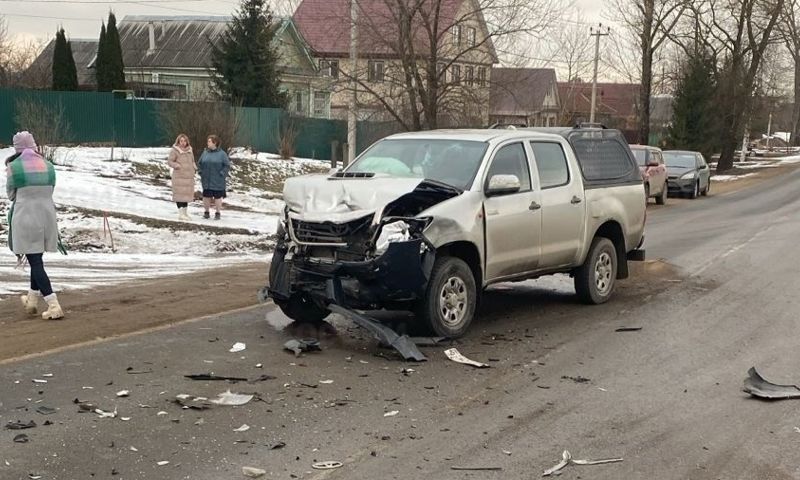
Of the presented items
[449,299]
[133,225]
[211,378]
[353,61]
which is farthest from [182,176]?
[211,378]

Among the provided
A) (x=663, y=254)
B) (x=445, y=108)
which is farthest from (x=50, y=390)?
(x=445, y=108)

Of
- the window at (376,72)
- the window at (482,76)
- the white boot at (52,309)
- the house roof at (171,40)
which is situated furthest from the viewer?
the house roof at (171,40)

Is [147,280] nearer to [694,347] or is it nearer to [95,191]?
[694,347]

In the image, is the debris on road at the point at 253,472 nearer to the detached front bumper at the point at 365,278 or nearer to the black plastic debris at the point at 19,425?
the black plastic debris at the point at 19,425

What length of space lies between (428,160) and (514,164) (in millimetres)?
883

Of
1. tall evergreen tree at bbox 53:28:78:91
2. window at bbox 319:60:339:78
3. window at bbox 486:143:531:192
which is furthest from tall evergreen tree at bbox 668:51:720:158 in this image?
window at bbox 486:143:531:192

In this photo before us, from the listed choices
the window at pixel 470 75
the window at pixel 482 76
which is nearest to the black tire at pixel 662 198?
the window at pixel 482 76

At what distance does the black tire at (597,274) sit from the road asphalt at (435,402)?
21 cm

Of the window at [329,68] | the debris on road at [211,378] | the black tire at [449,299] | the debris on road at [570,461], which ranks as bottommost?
the debris on road at [570,461]

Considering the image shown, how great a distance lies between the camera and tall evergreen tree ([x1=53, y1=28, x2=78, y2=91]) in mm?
35581

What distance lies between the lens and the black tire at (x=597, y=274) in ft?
30.9

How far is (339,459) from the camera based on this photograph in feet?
15.9

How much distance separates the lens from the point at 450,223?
24.3ft

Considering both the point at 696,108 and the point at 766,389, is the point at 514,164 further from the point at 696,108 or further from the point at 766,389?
the point at 696,108
